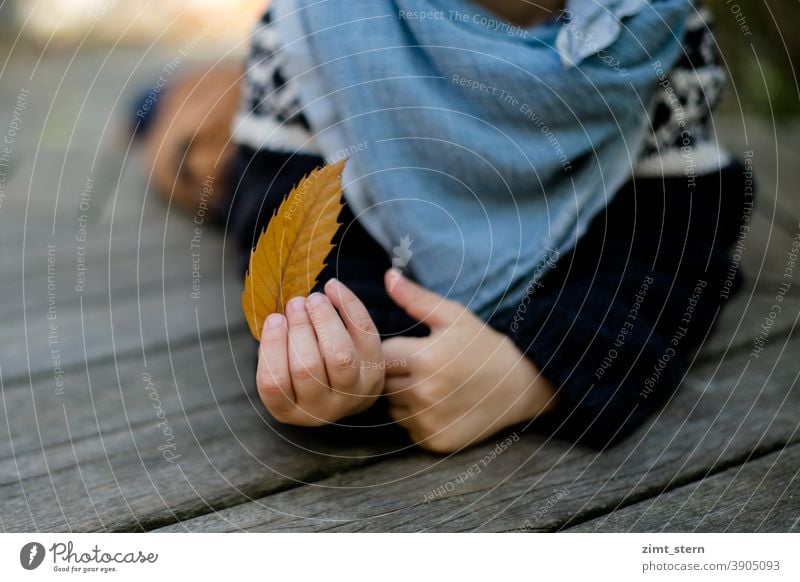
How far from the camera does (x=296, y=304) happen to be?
0.33m

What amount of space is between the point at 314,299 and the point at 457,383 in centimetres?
8

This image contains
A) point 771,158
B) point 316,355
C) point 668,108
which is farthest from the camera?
point 771,158

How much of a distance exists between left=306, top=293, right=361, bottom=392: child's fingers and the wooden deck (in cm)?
5

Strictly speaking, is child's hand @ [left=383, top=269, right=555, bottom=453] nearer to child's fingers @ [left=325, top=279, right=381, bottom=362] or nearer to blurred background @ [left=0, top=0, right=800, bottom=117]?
child's fingers @ [left=325, top=279, right=381, bottom=362]

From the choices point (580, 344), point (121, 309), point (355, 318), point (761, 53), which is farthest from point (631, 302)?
point (761, 53)

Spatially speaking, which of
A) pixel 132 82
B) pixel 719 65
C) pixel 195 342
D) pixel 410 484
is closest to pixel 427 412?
pixel 410 484

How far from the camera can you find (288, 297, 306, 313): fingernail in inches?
13.1

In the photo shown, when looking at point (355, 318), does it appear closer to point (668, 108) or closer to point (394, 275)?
point (394, 275)

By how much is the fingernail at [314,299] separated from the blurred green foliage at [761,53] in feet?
1.68

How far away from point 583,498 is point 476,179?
170 mm

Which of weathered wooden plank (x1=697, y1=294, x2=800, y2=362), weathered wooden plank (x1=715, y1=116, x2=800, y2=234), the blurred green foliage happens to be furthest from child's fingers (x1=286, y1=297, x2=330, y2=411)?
the blurred green foliage

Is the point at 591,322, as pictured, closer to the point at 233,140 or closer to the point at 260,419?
the point at 260,419

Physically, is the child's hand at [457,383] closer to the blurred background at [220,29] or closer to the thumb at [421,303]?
the thumb at [421,303]
